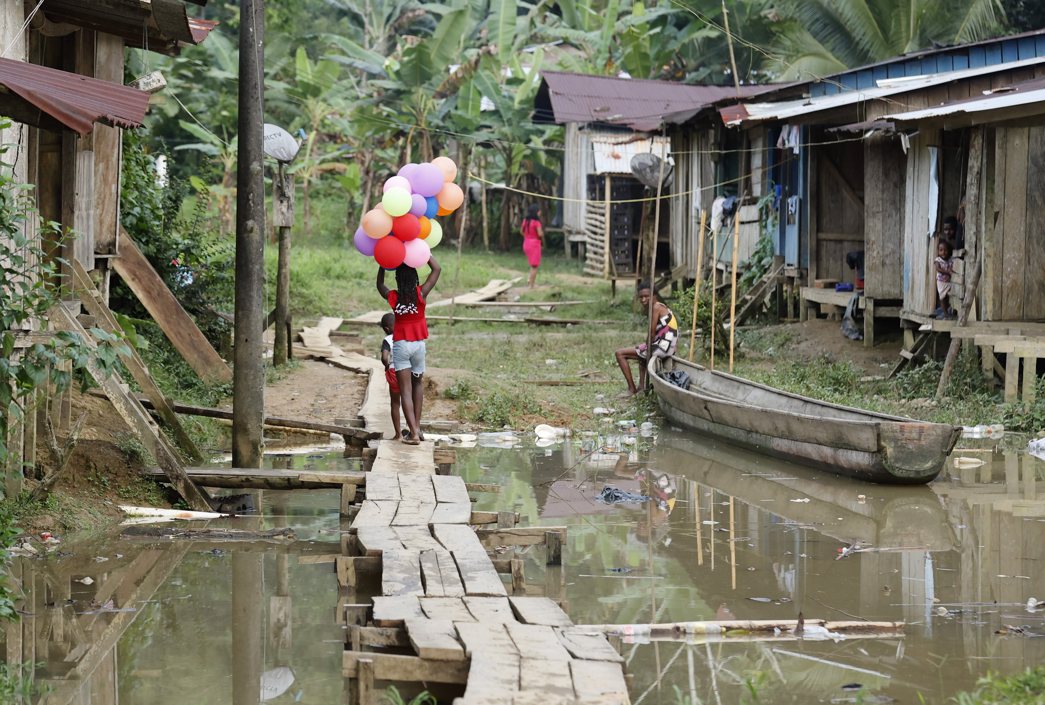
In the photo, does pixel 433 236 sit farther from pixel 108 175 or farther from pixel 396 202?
pixel 108 175

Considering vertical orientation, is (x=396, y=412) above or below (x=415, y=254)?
below

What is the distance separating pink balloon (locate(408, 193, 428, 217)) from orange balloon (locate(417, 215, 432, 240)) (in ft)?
0.23

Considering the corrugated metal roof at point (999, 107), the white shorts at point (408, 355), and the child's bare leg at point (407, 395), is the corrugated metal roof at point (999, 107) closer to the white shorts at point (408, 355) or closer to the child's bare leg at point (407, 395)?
the white shorts at point (408, 355)

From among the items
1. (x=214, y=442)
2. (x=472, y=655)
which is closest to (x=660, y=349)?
(x=214, y=442)

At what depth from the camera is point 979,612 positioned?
21.2ft

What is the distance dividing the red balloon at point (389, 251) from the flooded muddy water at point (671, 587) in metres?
1.83

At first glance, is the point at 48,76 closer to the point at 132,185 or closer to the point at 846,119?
the point at 132,185

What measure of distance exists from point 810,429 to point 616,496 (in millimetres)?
1787

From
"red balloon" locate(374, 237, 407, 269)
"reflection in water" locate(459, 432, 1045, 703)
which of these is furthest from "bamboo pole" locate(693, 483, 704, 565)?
"red balloon" locate(374, 237, 407, 269)

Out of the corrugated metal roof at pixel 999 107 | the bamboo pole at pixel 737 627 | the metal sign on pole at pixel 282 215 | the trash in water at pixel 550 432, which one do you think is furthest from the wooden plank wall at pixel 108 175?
the corrugated metal roof at pixel 999 107

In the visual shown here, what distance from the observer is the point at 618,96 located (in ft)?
82.9

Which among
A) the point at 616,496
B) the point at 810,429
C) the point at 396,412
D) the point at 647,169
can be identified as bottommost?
the point at 616,496

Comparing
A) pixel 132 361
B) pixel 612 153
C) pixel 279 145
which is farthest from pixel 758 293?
pixel 132 361

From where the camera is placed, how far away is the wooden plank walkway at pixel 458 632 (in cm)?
434
